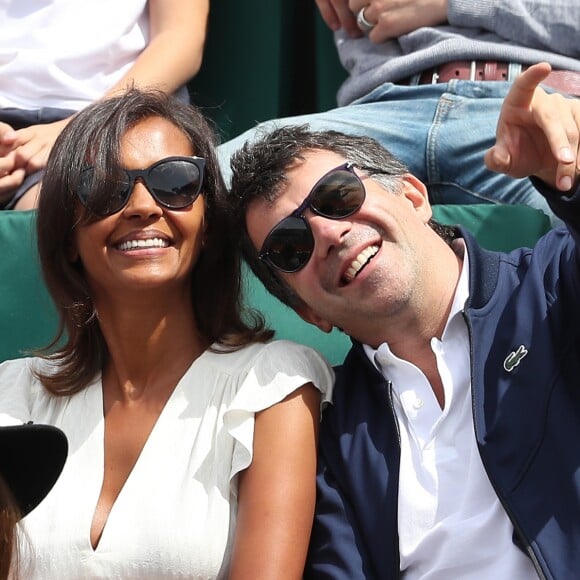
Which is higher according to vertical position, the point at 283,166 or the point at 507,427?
the point at 283,166

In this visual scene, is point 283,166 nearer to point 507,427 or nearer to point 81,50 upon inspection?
point 507,427

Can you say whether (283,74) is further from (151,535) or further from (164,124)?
(151,535)

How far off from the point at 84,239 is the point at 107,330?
0.71 feet

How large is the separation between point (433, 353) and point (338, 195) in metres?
0.34

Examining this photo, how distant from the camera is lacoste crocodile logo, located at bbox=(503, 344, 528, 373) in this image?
2.00 m

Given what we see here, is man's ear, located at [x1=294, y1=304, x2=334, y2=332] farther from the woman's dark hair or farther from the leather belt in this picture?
the leather belt

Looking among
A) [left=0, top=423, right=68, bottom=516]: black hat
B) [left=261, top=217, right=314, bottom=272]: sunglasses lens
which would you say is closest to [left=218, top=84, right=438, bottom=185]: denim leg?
[left=261, top=217, right=314, bottom=272]: sunglasses lens

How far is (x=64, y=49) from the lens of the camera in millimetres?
3121

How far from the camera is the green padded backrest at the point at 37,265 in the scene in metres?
2.72

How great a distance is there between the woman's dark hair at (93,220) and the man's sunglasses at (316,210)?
0.21m

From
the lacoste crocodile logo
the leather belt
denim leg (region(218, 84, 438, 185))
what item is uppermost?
the leather belt

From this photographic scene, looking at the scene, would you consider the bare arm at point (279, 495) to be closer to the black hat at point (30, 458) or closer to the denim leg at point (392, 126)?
Result: the black hat at point (30, 458)

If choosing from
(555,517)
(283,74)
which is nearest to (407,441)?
(555,517)

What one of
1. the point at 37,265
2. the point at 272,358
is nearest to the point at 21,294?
the point at 37,265
